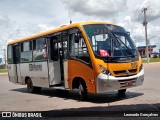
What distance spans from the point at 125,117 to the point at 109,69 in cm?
341

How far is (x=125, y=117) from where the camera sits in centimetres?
852

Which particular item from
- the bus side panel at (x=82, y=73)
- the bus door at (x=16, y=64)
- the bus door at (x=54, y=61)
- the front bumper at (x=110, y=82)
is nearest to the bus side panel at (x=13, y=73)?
the bus door at (x=16, y=64)

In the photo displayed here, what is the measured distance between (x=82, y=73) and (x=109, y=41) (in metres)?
1.53

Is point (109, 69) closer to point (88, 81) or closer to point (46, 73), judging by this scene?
point (88, 81)

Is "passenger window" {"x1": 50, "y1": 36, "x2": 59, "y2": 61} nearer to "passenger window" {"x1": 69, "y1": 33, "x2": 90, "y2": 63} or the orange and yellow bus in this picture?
the orange and yellow bus

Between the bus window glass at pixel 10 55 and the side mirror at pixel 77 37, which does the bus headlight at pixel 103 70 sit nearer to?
the side mirror at pixel 77 37

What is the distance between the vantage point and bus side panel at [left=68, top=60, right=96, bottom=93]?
472 inches

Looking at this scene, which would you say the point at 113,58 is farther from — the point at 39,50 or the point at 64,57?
the point at 39,50

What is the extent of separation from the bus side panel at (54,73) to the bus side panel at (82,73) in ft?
4.72

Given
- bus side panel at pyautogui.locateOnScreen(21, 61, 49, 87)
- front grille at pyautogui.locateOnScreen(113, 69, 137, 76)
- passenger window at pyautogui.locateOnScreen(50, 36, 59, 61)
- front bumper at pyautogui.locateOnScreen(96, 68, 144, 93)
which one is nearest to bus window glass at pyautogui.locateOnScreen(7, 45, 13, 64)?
bus side panel at pyautogui.locateOnScreen(21, 61, 49, 87)

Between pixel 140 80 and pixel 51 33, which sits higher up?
pixel 51 33

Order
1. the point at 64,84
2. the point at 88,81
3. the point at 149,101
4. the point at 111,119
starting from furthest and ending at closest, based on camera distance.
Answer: the point at 64,84, the point at 88,81, the point at 149,101, the point at 111,119

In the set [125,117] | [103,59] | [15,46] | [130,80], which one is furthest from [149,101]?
[15,46]

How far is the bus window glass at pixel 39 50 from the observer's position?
1580 centimetres
